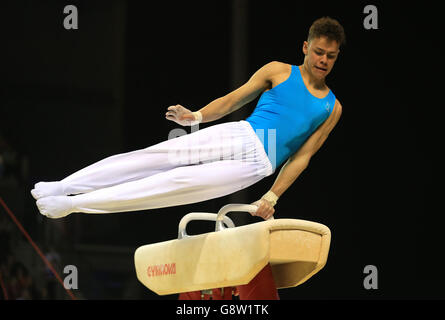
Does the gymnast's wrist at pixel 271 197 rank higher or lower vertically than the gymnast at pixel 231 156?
lower

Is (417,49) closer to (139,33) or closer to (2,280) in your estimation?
(139,33)

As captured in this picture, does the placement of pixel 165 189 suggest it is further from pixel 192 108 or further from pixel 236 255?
pixel 192 108

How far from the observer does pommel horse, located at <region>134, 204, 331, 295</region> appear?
11.2 ft

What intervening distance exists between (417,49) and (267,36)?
1.31 m

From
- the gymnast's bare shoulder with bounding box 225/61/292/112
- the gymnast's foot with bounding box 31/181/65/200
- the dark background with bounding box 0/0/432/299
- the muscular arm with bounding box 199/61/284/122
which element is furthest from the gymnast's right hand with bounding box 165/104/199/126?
the dark background with bounding box 0/0/432/299

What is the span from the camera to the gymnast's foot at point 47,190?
3.70m

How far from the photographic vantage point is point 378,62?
232 inches

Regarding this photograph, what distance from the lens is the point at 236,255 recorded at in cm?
352

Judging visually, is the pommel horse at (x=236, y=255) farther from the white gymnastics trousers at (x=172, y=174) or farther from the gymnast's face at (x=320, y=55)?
the gymnast's face at (x=320, y=55)

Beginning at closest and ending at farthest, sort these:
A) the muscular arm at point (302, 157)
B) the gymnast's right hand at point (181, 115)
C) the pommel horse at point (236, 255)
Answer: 1. the pommel horse at point (236, 255)
2. the gymnast's right hand at point (181, 115)
3. the muscular arm at point (302, 157)

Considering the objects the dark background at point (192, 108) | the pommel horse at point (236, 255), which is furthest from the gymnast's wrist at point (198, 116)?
the dark background at point (192, 108)

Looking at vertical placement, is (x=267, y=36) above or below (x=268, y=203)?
above

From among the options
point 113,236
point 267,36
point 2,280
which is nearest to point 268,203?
point 267,36

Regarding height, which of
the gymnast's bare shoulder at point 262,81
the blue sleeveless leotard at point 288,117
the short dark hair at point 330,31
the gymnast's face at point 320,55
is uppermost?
the short dark hair at point 330,31
